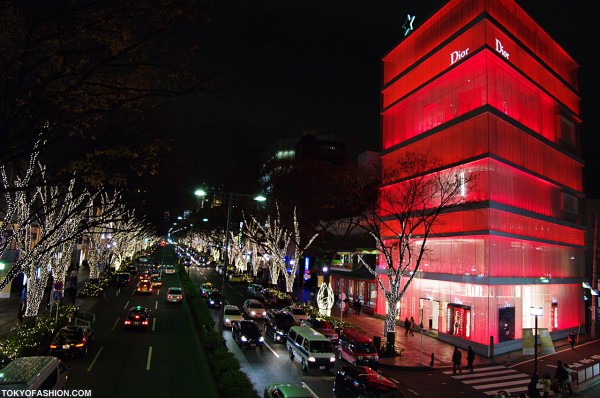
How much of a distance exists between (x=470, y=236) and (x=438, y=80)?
13.0m

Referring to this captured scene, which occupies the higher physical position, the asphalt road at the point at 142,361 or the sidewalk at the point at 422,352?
the asphalt road at the point at 142,361

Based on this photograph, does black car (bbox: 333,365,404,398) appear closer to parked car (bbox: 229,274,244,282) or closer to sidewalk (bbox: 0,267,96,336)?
sidewalk (bbox: 0,267,96,336)

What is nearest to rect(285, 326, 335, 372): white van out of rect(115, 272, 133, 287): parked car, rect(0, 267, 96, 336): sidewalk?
rect(0, 267, 96, 336): sidewalk

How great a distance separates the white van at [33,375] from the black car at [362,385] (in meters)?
9.66


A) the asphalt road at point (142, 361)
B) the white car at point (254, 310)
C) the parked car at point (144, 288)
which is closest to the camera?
the asphalt road at point (142, 361)

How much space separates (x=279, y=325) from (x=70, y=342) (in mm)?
11943

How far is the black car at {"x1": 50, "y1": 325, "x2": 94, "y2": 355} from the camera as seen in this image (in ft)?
61.4

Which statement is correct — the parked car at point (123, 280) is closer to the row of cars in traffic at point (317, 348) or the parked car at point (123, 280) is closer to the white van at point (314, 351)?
the row of cars in traffic at point (317, 348)

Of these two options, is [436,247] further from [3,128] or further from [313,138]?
[313,138]

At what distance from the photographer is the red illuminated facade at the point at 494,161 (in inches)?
1123

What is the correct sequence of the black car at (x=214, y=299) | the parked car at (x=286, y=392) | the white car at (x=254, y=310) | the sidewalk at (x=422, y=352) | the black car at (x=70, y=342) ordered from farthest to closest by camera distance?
the black car at (x=214, y=299)
the white car at (x=254, y=310)
the sidewalk at (x=422, y=352)
the black car at (x=70, y=342)
the parked car at (x=286, y=392)

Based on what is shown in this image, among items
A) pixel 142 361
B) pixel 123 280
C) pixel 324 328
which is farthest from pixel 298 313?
pixel 123 280
